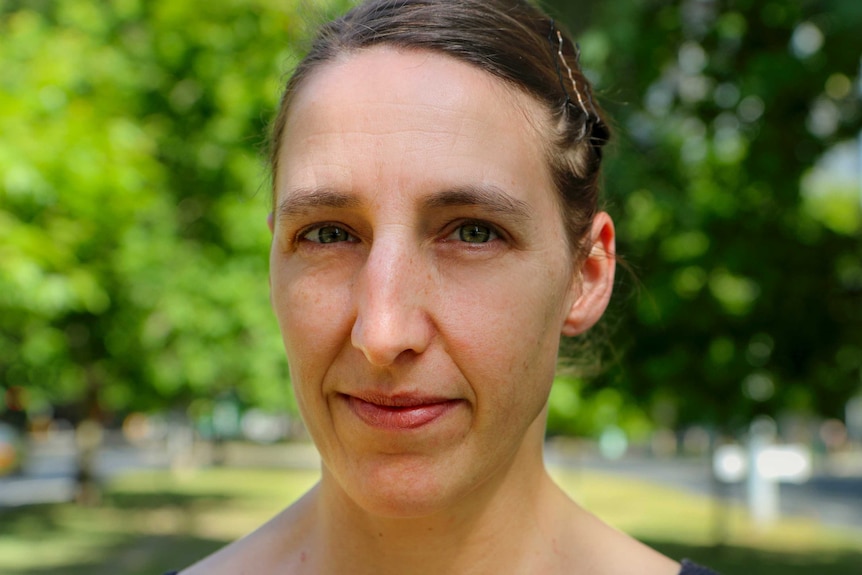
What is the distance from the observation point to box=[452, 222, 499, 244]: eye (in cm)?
137

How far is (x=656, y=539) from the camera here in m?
12.3

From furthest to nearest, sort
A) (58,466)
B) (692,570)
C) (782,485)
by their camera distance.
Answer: (58,466)
(782,485)
(692,570)

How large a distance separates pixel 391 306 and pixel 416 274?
0.06 meters

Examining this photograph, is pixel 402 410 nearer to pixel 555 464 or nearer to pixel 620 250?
pixel 620 250

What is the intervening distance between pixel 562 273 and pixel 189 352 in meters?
12.9

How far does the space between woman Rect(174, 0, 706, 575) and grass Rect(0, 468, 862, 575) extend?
9.98 meters

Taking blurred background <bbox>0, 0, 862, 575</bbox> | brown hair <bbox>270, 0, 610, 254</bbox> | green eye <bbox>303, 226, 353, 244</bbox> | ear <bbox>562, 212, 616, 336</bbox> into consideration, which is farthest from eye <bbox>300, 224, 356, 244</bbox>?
blurred background <bbox>0, 0, 862, 575</bbox>

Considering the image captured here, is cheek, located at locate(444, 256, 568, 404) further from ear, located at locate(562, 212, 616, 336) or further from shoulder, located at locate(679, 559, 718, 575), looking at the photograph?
shoulder, located at locate(679, 559, 718, 575)

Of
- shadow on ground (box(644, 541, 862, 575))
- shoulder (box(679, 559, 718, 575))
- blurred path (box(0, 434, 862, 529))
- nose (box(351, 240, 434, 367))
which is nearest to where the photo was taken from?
nose (box(351, 240, 434, 367))

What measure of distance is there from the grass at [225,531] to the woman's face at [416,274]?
10148mm

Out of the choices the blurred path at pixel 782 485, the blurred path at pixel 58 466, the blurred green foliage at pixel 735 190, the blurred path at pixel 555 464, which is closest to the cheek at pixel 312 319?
the blurred green foliage at pixel 735 190

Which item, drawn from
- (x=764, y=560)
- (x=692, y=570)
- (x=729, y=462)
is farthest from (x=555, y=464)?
(x=692, y=570)

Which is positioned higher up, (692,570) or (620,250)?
(620,250)

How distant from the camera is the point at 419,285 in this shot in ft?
4.35
